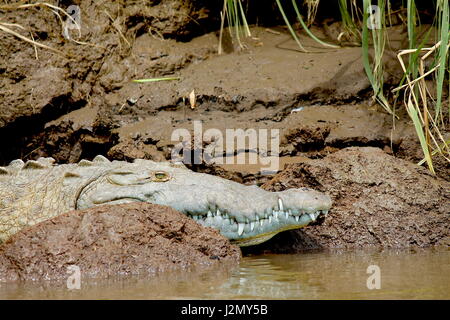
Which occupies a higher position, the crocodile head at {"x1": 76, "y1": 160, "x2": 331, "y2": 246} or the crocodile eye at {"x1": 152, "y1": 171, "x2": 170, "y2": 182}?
the crocodile eye at {"x1": 152, "y1": 171, "x2": 170, "y2": 182}

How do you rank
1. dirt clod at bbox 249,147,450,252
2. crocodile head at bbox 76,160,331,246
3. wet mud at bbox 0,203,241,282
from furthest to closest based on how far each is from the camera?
dirt clod at bbox 249,147,450,252
crocodile head at bbox 76,160,331,246
wet mud at bbox 0,203,241,282

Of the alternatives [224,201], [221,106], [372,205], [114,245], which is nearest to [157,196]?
[224,201]

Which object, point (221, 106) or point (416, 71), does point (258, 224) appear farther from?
point (221, 106)

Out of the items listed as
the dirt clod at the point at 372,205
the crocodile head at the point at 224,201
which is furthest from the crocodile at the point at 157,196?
the dirt clod at the point at 372,205

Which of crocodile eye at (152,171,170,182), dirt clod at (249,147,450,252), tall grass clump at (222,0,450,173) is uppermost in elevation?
tall grass clump at (222,0,450,173)

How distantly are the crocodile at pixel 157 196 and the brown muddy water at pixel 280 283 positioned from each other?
29 cm

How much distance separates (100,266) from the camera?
146 inches

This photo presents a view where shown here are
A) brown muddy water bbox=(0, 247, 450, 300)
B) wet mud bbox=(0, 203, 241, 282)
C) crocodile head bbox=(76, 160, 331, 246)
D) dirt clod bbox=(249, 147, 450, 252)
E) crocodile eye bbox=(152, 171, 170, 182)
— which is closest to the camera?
brown muddy water bbox=(0, 247, 450, 300)

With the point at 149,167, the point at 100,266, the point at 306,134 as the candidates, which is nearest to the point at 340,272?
the point at 100,266

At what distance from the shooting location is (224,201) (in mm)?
4168

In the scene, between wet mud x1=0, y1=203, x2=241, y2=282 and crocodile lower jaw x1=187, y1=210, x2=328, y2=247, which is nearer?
wet mud x1=0, y1=203, x2=241, y2=282

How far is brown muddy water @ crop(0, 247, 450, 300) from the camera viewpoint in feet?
10.0

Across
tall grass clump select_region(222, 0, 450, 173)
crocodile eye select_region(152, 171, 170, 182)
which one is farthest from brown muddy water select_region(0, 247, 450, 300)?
tall grass clump select_region(222, 0, 450, 173)

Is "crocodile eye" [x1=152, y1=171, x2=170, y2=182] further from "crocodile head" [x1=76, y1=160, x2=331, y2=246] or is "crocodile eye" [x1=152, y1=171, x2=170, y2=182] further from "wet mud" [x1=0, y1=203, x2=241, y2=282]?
"wet mud" [x1=0, y1=203, x2=241, y2=282]
